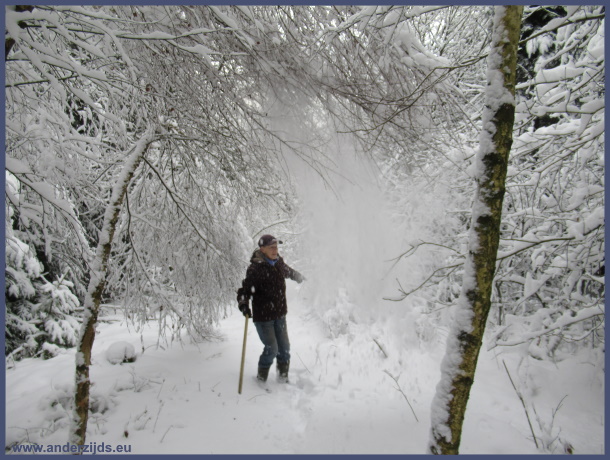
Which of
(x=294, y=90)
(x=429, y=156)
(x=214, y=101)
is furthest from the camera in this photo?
(x=429, y=156)

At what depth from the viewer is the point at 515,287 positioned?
623 centimetres

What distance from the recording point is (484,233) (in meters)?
2.05

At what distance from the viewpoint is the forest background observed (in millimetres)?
2016

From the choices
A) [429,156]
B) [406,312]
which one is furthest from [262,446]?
[406,312]

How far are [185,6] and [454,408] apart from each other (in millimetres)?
3260

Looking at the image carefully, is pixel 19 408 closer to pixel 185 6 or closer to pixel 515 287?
pixel 185 6

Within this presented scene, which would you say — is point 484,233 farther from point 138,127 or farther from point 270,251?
point 138,127

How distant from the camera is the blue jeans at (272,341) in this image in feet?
13.8

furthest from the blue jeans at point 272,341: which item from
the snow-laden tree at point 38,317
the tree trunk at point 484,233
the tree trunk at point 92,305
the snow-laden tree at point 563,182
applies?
the snow-laden tree at point 38,317

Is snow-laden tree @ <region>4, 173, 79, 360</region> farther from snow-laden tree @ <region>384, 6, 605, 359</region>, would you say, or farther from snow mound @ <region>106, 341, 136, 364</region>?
snow-laden tree @ <region>384, 6, 605, 359</region>

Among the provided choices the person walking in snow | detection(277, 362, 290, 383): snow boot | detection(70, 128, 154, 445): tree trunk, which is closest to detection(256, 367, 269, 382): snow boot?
the person walking in snow

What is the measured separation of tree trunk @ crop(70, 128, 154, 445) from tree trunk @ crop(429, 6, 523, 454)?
2.48m

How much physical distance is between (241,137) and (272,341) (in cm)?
273

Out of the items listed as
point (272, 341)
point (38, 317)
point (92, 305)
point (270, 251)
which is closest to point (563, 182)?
point (270, 251)
